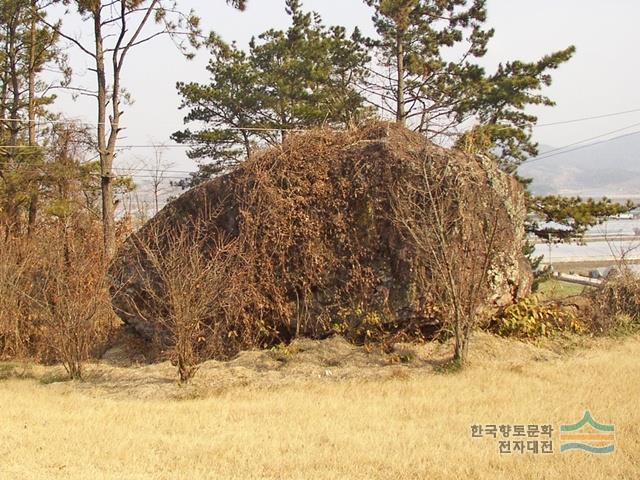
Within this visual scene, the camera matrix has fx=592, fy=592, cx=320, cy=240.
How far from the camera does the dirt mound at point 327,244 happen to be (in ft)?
34.9

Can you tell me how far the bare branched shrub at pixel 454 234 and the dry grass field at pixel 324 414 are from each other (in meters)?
0.88

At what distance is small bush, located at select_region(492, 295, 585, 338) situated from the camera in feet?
36.3

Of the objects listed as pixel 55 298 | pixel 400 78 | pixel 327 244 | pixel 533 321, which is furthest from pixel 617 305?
pixel 400 78

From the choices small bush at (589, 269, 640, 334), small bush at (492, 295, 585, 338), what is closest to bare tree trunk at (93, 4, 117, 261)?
small bush at (492, 295, 585, 338)

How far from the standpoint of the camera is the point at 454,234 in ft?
33.0

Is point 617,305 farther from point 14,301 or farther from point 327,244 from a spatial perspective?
point 14,301

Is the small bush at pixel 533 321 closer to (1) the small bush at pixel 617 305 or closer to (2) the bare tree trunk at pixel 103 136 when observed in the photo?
(1) the small bush at pixel 617 305

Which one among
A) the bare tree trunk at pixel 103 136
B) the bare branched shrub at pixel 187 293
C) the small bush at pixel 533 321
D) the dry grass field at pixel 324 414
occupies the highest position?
the bare tree trunk at pixel 103 136

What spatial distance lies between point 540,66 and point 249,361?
702 inches

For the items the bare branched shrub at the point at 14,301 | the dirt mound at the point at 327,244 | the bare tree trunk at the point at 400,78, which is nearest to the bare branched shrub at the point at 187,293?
the dirt mound at the point at 327,244

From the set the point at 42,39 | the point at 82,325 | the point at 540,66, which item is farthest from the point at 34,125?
the point at 540,66

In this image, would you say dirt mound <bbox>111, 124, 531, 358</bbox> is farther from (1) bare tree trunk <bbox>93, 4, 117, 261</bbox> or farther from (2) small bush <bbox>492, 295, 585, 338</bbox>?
(1) bare tree trunk <bbox>93, 4, 117, 261</bbox>

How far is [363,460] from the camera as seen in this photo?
5684 mm

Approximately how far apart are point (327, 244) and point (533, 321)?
13.6 feet
